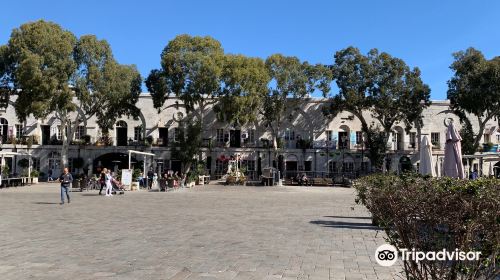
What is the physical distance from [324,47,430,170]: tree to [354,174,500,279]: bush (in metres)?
38.1

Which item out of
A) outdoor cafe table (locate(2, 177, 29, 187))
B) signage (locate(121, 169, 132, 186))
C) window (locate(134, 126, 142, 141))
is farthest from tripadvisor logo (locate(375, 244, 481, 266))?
window (locate(134, 126, 142, 141))

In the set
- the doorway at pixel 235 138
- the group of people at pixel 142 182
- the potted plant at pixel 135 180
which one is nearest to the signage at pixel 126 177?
the potted plant at pixel 135 180

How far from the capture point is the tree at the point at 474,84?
3912 cm

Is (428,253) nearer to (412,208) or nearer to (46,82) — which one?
(412,208)

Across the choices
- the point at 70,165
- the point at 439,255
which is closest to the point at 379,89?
the point at 70,165

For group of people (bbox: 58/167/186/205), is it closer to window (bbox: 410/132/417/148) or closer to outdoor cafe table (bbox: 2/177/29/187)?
outdoor cafe table (bbox: 2/177/29/187)

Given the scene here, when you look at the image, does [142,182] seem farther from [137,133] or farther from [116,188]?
[137,133]

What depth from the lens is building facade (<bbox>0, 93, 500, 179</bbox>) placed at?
4403cm

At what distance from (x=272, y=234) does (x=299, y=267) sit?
330cm

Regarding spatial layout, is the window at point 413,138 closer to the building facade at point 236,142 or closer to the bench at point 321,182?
the building facade at point 236,142

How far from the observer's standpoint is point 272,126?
46812mm

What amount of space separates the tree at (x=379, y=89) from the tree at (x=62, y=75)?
19001mm

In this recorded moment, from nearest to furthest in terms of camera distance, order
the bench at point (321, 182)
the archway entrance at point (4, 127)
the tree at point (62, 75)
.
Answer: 1. the tree at point (62, 75)
2. the bench at point (321, 182)
3. the archway entrance at point (4, 127)

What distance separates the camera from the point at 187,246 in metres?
8.73
